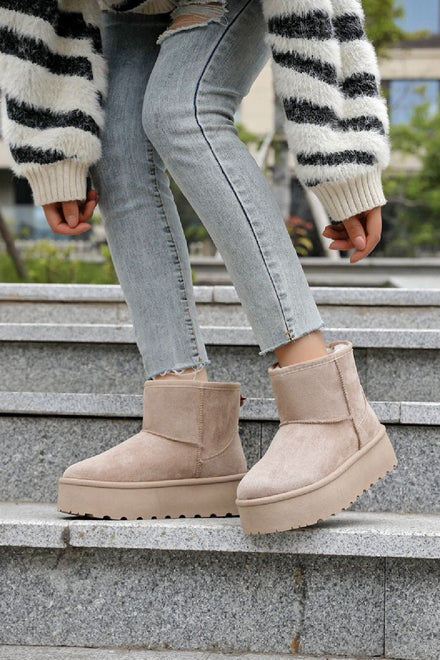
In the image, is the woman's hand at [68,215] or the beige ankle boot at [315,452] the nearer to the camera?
the beige ankle boot at [315,452]

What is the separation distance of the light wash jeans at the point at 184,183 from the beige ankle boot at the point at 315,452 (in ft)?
0.30

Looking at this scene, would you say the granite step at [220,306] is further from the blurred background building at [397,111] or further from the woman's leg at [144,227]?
the blurred background building at [397,111]

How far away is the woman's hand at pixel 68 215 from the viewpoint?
67.2 inches

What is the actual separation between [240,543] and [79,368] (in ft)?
3.32

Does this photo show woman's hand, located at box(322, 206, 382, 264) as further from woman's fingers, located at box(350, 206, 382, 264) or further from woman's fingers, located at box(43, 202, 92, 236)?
woman's fingers, located at box(43, 202, 92, 236)

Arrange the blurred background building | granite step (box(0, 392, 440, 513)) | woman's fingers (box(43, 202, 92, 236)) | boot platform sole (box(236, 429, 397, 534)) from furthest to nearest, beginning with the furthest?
the blurred background building → granite step (box(0, 392, 440, 513)) → woman's fingers (box(43, 202, 92, 236)) → boot platform sole (box(236, 429, 397, 534))

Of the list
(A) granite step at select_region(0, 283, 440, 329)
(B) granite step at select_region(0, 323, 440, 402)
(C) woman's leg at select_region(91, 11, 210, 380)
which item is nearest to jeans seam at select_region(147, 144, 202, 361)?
(C) woman's leg at select_region(91, 11, 210, 380)

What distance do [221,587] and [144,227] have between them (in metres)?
0.74

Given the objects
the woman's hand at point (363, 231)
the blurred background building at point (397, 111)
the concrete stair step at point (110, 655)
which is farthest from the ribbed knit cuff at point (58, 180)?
the blurred background building at point (397, 111)

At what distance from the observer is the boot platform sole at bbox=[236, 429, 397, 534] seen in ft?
4.92

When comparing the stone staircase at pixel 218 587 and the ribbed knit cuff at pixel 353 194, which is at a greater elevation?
the ribbed knit cuff at pixel 353 194

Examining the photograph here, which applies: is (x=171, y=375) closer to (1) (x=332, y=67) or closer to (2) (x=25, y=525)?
(2) (x=25, y=525)

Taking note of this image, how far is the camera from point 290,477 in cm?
153

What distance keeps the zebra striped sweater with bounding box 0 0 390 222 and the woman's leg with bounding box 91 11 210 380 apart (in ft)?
0.19
